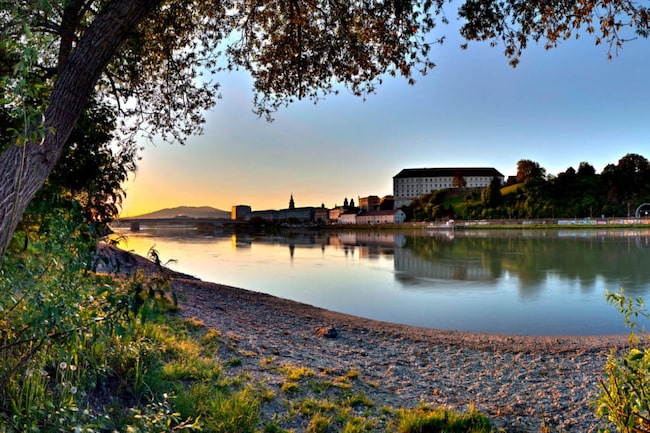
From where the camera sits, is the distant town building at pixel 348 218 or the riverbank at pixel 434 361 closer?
the riverbank at pixel 434 361

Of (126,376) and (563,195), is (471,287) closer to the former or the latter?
(126,376)

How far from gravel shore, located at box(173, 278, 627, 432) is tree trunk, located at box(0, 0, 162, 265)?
4.25 m

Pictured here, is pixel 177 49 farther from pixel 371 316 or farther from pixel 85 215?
A: pixel 371 316

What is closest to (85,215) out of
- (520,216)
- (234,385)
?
(234,385)

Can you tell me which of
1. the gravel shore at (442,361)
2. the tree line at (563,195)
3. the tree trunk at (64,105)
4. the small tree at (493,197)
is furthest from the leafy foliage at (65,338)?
the small tree at (493,197)

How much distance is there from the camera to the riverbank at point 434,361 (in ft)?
19.9

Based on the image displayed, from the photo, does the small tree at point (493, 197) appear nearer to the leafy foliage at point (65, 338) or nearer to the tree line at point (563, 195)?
the tree line at point (563, 195)

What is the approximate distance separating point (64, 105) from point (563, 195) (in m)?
150

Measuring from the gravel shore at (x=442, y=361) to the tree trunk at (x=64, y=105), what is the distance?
425 centimetres

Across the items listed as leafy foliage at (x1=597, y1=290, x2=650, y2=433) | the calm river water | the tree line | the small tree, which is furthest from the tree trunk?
the small tree

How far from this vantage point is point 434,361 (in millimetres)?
8891

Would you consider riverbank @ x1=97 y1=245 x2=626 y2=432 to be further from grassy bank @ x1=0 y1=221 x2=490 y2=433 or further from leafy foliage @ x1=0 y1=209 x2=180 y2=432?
leafy foliage @ x1=0 y1=209 x2=180 y2=432

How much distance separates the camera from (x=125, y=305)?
10.7ft

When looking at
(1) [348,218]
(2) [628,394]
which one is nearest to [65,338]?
(2) [628,394]
